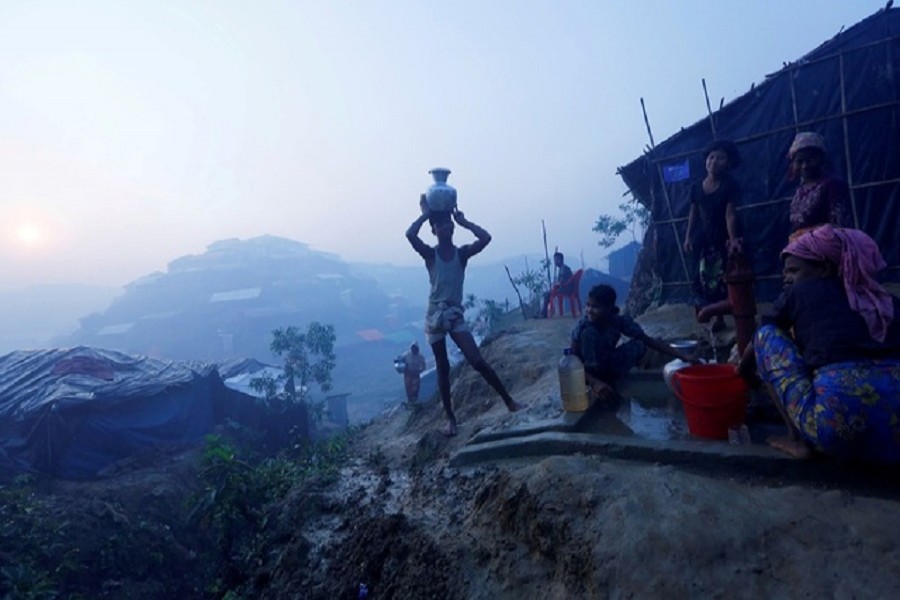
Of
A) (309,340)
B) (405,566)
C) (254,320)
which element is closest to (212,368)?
(309,340)

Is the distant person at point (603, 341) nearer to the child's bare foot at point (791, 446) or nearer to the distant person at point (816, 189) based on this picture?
the child's bare foot at point (791, 446)

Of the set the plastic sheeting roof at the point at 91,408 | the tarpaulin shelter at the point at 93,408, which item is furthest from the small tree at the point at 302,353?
the plastic sheeting roof at the point at 91,408

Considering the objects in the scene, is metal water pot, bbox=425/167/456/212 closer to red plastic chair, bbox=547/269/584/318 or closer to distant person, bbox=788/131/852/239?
distant person, bbox=788/131/852/239

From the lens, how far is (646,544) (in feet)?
7.51

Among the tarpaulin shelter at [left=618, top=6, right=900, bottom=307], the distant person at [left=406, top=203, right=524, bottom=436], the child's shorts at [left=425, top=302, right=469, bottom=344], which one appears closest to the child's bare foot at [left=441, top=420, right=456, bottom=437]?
the distant person at [left=406, top=203, right=524, bottom=436]

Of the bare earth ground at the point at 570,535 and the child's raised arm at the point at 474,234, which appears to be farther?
the child's raised arm at the point at 474,234

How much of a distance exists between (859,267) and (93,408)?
1297 centimetres

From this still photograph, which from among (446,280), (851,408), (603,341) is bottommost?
(851,408)

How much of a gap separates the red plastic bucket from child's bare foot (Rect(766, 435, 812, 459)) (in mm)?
271

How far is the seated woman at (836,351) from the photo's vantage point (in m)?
2.25

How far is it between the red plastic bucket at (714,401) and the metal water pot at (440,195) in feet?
8.54

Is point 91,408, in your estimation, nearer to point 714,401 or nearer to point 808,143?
point 714,401

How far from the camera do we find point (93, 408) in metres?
10.8

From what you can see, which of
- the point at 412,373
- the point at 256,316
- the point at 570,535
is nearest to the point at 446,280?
the point at 570,535
